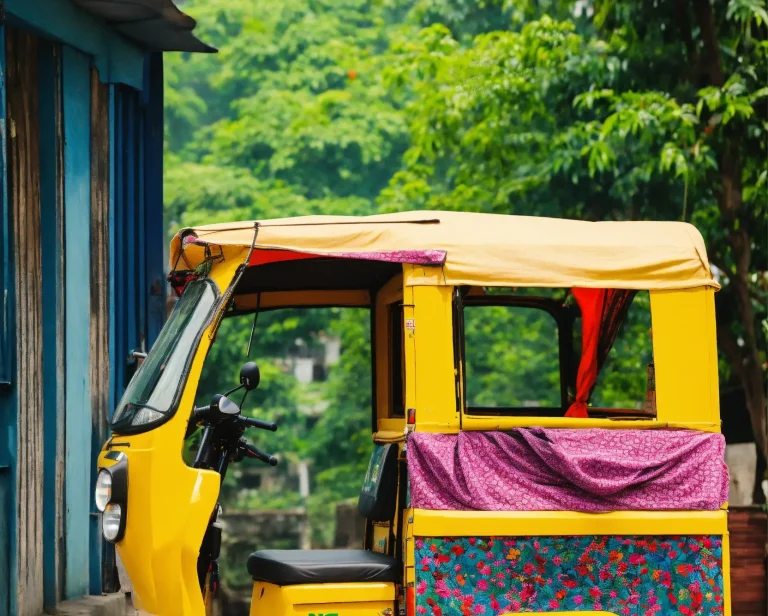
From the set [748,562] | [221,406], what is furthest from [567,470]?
[748,562]

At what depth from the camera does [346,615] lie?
548cm

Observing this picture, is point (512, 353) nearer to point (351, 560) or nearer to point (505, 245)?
point (505, 245)

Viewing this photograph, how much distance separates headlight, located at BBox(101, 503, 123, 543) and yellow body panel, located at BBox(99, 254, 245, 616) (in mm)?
32

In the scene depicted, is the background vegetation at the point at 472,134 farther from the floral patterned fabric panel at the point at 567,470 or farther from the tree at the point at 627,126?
the floral patterned fabric panel at the point at 567,470

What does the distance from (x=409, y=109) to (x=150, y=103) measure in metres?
5.99

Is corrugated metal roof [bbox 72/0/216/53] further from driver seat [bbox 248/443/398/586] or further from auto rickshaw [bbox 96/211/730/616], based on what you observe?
driver seat [bbox 248/443/398/586]

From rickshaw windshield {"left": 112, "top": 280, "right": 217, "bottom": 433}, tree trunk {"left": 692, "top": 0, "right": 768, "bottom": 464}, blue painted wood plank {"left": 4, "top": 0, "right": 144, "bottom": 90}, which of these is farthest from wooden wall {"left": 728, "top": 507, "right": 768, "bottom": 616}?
rickshaw windshield {"left": 112, "top": 280, "right": 217, "bottom": 433}

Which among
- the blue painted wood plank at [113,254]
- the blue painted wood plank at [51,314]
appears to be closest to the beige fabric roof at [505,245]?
the blue painted wood plank at [51,314]

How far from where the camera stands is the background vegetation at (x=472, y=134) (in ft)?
37.2

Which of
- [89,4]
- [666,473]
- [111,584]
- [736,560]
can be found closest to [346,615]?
[666,473]

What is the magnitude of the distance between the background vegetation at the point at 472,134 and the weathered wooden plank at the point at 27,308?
17.7 feet

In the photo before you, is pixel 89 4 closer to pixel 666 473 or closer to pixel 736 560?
pixel 666 473

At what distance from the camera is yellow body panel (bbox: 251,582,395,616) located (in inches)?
215

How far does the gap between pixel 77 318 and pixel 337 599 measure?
129 inches
